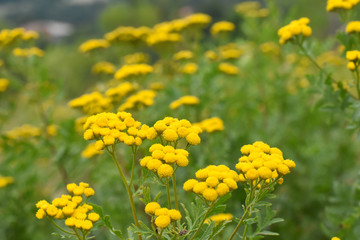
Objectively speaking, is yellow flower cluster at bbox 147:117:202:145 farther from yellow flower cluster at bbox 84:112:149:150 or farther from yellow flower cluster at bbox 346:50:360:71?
yellow flower cluster at bbox 346:50:360:71

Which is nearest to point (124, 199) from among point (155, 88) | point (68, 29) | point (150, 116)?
point (150, 116)

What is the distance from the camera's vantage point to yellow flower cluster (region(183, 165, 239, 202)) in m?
1.52

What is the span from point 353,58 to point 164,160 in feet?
4.85

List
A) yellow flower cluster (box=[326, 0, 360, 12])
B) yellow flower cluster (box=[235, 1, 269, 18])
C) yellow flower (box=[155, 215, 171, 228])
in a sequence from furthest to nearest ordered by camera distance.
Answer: yellow flower cluster (box=[235, 1, 269, 18])
yellow flower cluster (box=[326, 0, 360, 12])
yellow flower (box=[155, 215, 171, 228])

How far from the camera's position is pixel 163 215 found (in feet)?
4.98

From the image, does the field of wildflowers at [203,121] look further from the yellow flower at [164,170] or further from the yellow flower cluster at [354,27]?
the yellow flower at [164,170]

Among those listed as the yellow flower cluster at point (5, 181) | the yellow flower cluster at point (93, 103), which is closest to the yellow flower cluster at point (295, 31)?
the yellow flower cluster at point (93, 103)

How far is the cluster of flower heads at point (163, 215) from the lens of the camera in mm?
1480

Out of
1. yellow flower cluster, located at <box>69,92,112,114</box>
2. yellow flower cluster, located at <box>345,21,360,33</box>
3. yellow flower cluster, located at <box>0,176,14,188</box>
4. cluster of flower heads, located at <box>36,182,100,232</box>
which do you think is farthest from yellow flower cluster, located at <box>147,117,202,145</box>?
yellow flower cluster, located at <box>0,176,14,188</box>

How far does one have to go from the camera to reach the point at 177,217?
151cm

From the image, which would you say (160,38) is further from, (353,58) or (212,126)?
(353,58)

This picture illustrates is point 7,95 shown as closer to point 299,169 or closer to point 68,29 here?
point 299,169

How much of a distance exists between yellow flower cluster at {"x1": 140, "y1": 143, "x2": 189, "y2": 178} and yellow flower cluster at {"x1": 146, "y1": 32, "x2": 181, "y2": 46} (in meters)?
3.19

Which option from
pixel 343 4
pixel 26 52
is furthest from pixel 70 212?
pixel 26 52
